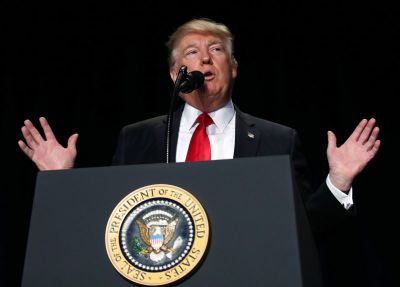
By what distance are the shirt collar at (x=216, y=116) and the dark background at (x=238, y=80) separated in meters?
1.05

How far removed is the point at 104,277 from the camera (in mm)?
1011

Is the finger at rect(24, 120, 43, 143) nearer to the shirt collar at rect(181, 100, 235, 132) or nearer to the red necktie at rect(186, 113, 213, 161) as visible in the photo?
the red necktie at rect(186, 113, 213, 161)

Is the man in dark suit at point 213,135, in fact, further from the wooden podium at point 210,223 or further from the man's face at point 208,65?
the wooden podium at point 210,223

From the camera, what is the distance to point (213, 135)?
71.4 inches

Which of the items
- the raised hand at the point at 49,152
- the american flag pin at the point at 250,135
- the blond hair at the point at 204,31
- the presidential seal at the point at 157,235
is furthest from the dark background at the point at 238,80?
the presidential seal at the point at 157,235

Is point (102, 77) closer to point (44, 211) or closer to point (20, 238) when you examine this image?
point (20, 238)

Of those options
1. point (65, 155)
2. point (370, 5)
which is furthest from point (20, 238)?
point (370, 5)

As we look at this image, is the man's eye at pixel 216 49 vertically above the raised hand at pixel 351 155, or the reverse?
the man's eye at pixel 216 49

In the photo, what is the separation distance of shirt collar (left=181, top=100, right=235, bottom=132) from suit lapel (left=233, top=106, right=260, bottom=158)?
5 centimetres

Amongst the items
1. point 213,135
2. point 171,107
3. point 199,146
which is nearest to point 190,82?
point 171,107

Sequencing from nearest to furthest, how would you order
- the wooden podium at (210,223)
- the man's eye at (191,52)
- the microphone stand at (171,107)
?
the wooden podium at (210,223) < the microphone stand at (171,107) < the man's eye at (191,52)

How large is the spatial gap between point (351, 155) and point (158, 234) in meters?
0.63

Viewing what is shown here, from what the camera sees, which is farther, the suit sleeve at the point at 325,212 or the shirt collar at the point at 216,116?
the shirt collar at the point at 216,116

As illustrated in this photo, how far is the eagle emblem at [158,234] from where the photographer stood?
0.99 metres
